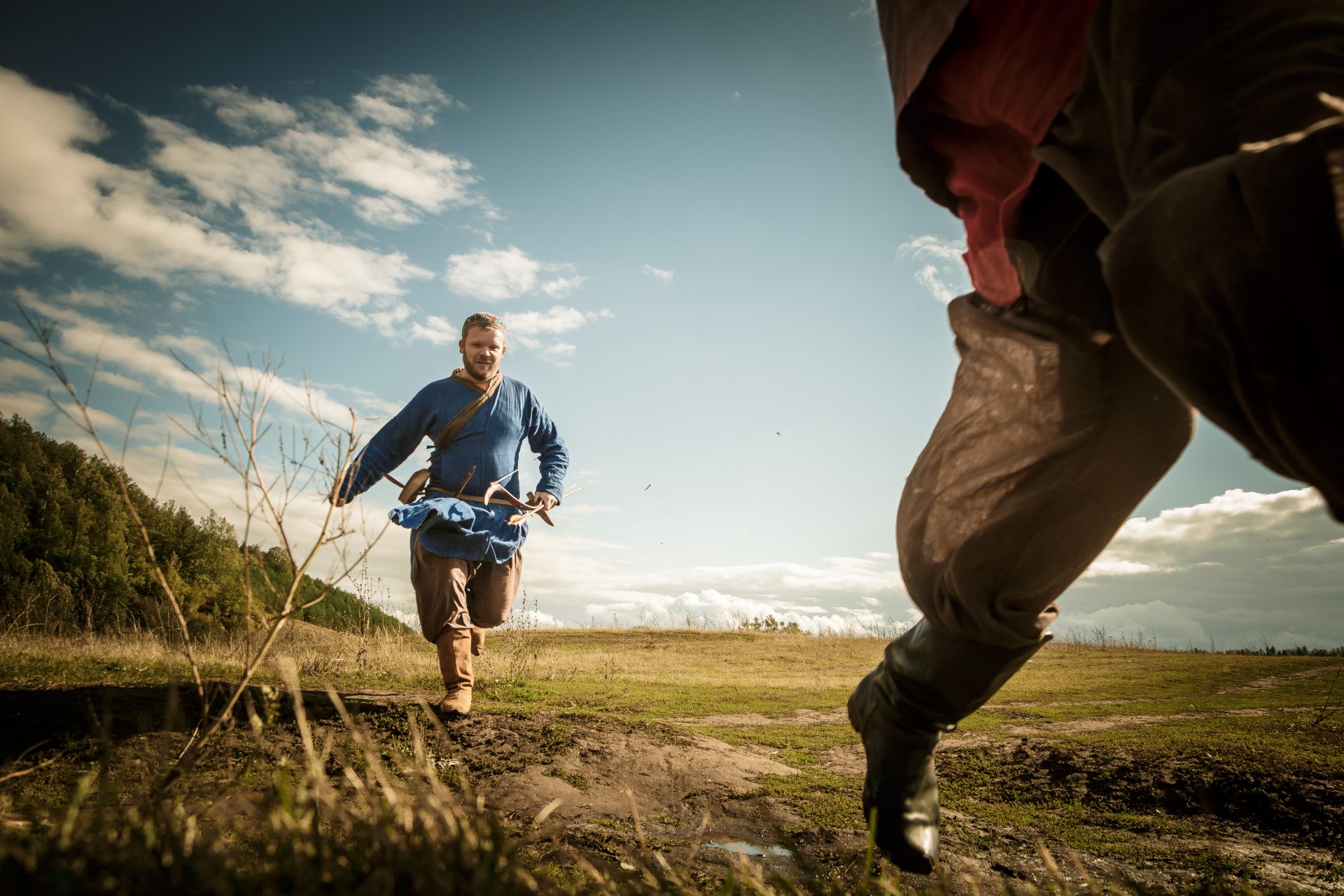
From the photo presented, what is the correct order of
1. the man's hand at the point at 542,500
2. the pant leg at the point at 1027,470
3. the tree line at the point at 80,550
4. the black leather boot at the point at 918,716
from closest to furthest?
the pant leg at the point at 1027,470, the black leather boot at the point at 918,716, the man's hand at the point at 542,500, the tree line at the point at 80,550

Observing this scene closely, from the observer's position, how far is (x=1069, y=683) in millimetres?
9375

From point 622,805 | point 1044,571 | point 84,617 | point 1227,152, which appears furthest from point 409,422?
point 84,617

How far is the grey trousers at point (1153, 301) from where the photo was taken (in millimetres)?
716

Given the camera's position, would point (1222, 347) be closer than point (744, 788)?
Yes

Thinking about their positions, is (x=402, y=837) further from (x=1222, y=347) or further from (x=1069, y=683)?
(x=1069, y=683)

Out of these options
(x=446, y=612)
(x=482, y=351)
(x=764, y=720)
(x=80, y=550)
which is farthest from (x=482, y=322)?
(x=80, y=550)

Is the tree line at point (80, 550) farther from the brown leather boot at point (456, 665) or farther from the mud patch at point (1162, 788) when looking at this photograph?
the mud patch at point (1162, 788)

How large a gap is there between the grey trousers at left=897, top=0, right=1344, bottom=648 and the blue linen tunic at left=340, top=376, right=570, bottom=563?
3476 mm

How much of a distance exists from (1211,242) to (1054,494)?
80 centimetres

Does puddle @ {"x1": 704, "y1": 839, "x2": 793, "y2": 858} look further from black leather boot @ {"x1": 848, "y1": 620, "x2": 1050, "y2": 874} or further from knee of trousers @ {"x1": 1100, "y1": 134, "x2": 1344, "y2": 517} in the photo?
knee of trousers @ {"x1": 1100, "y1": 134, "x2": 1344, "y2": 517}

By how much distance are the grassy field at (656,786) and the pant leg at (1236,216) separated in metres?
0.63

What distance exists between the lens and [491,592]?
4.83 metres

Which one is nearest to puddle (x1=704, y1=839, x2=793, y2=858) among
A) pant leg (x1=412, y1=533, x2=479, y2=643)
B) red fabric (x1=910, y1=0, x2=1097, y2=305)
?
red fabric (x1=910, y1=0, x2=1097, y2=305)

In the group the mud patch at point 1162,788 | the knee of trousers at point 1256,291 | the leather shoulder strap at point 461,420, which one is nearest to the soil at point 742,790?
the mud patch at point 1162,788
